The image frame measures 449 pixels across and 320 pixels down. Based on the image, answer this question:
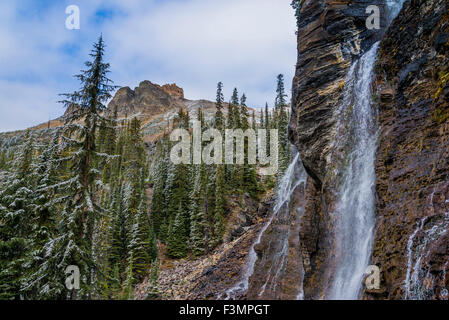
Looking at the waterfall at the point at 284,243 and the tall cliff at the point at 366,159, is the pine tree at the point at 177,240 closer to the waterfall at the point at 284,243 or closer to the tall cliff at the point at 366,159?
the waterfall at the point at 284,243

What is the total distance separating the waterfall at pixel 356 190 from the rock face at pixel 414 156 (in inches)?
31.5

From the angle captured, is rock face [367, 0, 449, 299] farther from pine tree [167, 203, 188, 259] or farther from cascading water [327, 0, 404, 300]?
pine tree [167, 203, 188, 259]

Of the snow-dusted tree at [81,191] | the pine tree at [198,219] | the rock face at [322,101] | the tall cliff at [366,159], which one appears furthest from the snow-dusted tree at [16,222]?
the pine tree at [198,219]

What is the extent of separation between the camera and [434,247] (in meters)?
8.33

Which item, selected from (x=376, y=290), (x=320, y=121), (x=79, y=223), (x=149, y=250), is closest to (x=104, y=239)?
(x=149, y=250)

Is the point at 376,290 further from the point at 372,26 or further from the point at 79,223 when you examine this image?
the point at 372,26

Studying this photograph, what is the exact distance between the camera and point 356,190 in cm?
1399

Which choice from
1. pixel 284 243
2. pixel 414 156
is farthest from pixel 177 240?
pixel 414 156

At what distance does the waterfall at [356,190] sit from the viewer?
1218 cm

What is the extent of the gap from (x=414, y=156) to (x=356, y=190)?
340 centimetres

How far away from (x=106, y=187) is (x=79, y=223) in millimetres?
1960

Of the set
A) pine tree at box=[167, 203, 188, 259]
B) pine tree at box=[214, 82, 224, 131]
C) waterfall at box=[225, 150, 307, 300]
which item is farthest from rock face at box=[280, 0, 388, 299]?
pine tree at box=[214, 82, 224, 131]

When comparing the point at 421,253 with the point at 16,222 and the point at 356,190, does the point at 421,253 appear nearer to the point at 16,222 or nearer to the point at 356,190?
the point at 356,190
